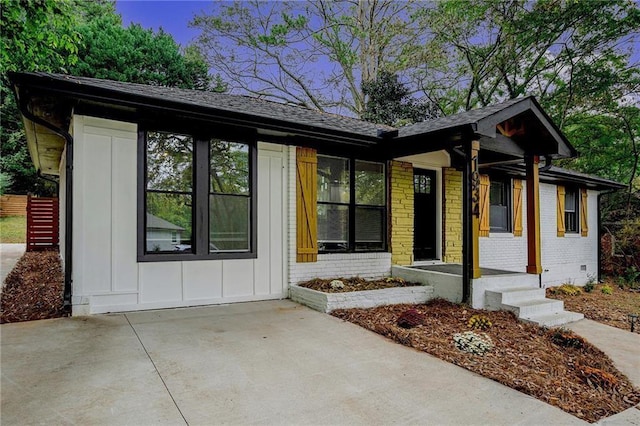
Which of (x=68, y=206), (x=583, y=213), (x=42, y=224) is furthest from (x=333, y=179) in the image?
(x=42, y=224)

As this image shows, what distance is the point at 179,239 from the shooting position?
18.0 ft

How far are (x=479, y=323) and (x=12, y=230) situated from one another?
20.3 m

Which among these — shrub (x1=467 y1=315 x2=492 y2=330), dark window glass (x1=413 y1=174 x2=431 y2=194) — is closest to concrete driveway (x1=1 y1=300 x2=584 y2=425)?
shrub (x1=467 y1=315 x2=492 y2=330)

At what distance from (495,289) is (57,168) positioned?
1135cm

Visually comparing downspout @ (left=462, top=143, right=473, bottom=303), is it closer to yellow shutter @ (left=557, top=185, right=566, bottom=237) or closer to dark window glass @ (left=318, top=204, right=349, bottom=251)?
dark window glass @ (left=318, top=204, right=349, bottom=251)

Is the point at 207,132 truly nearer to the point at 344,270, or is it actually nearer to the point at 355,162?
the point at 355,162

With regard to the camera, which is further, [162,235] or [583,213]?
[583,213]

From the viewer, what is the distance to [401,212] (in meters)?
7.59

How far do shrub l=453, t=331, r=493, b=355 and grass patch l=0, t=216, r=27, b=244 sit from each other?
18.5 meters

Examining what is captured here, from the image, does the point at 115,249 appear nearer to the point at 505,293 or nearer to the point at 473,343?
the point at 473,343

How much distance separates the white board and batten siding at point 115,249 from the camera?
479 centimetres

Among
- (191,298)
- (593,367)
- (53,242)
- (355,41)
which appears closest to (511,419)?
(593,367)

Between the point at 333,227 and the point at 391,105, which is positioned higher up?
the point at 391,105

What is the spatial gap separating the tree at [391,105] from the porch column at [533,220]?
8.62 meters
